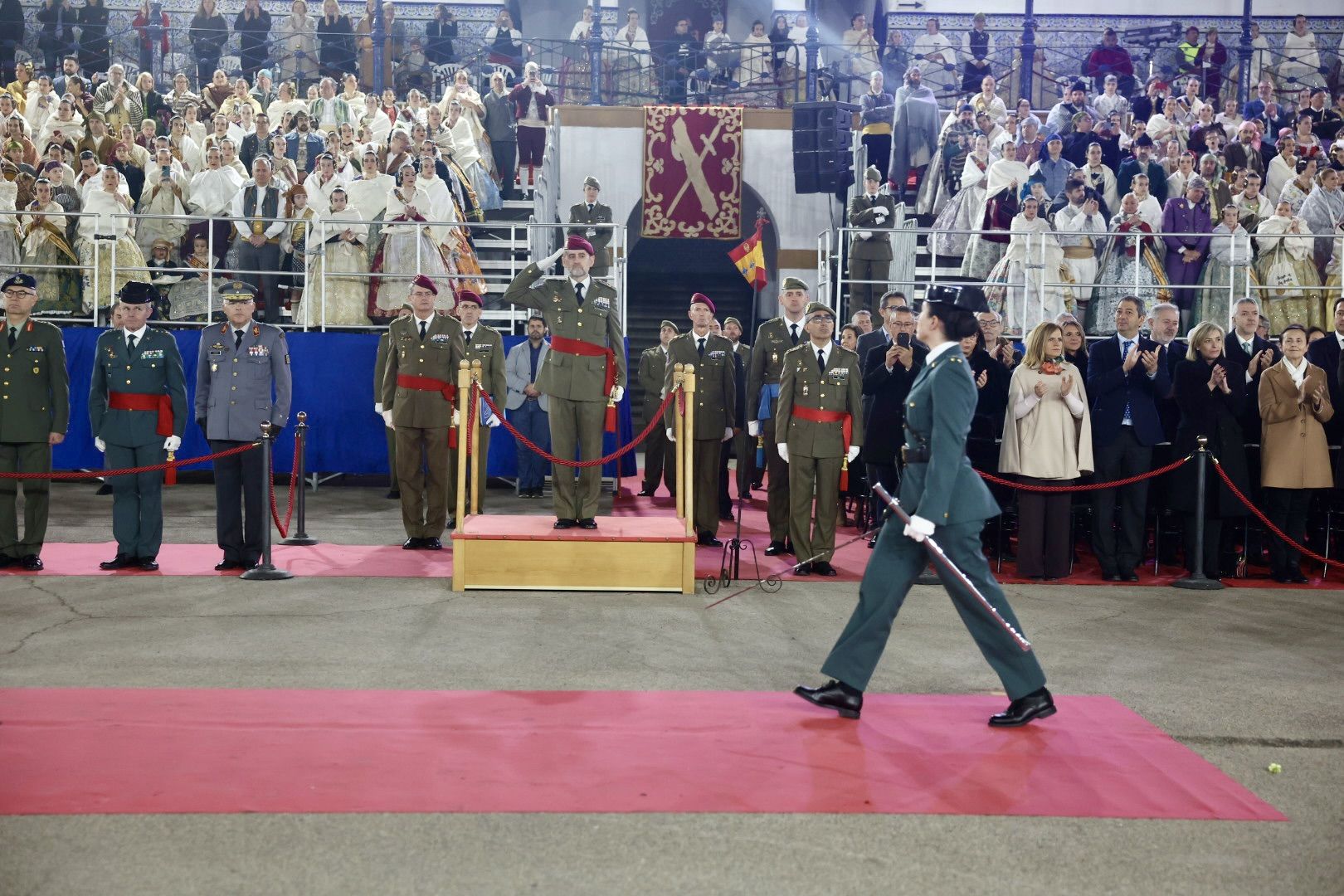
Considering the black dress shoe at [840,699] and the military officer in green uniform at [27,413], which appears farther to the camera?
A: the military officer in green uniform at [27,413]

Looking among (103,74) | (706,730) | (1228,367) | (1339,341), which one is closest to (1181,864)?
(706,730)

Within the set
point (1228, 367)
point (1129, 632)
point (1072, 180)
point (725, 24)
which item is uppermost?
point (725, 24)

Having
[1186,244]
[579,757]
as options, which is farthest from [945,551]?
[1186,244]

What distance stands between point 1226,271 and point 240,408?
32.6 feet

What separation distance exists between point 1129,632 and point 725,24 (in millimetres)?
17883

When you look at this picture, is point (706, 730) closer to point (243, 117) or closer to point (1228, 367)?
point (1228, 367)

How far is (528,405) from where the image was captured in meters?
12.9

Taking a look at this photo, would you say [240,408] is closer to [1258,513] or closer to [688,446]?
[688,446]

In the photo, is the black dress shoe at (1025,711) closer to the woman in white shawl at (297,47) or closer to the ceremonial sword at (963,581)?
the ceremonial sword at (963,581)

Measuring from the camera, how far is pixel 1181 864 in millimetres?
3764

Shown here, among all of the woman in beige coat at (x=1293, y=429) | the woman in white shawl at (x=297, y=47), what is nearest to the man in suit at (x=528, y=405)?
the woman in beige coat at (x=1293, y=429)

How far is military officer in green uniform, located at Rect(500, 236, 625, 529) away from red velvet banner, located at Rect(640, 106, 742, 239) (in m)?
11.5

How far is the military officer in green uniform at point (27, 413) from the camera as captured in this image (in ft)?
27.3

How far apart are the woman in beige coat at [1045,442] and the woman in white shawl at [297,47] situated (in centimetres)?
1611
